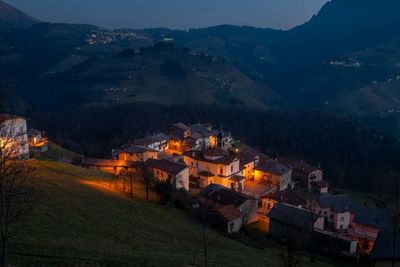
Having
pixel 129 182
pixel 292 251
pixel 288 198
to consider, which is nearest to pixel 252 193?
pixel 288 198

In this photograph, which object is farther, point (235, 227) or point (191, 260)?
point (235, 227)

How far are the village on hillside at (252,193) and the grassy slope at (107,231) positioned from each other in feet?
11.3

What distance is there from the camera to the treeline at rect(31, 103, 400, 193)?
12244cm

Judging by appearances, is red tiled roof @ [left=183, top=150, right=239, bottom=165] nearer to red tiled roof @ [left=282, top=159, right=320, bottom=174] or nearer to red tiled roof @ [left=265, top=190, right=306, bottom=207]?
red tiled roof @ [left=265, top=190, right=306, bottom=207]

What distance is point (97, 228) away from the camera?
3066cm

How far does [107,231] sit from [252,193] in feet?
127

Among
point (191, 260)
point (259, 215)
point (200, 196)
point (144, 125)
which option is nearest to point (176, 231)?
point (191, 260)

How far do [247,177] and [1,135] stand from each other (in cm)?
5655

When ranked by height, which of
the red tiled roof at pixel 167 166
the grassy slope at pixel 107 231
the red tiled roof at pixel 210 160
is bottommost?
the red tiled roof at pixel 210 160

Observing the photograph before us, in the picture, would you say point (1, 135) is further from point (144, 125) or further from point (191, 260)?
point (144, 125)

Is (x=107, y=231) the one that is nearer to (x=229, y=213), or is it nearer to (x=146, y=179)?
(x=146, y=179)

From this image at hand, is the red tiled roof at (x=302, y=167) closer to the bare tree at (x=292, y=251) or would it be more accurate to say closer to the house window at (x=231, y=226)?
the bare tree at (x=292, y=251)

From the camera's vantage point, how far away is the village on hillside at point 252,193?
155 feet

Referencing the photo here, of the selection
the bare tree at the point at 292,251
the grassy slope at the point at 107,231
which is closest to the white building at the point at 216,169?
the bare tree at the point at 292,251
